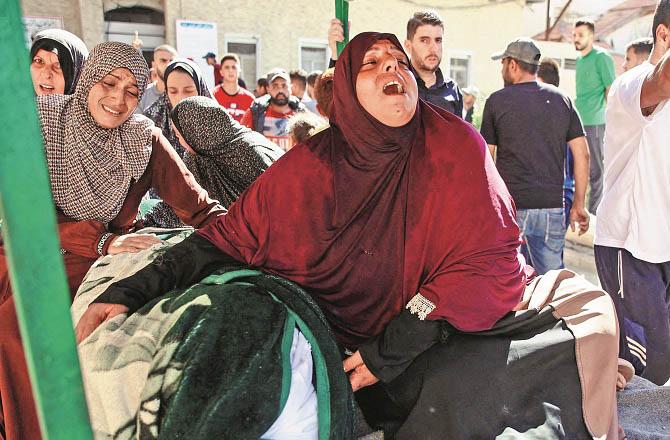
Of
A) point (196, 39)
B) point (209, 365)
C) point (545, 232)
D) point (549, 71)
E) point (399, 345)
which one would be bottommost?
point (545, 232)

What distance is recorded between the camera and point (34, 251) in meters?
1.13

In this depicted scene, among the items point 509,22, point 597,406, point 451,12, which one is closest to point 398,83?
point 597,406

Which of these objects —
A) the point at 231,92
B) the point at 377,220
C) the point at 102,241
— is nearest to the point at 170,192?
the point at 102,241

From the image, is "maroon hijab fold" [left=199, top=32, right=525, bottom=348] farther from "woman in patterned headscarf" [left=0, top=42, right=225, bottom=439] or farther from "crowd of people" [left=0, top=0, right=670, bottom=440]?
"woman in patterned headscarf" [left=0, top=42, right=225, bottom=439]

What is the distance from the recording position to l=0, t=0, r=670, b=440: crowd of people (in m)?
1.98

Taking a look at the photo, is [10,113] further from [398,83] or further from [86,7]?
[86,7]

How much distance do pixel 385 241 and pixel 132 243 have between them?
0.97 meters

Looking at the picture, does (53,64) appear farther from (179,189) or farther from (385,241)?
(385,241)

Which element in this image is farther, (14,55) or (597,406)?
(597,406)

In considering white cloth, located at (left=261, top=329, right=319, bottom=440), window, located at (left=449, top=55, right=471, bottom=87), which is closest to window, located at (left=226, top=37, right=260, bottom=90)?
window, located at (left=449, top=55, right=471, bottom=87)

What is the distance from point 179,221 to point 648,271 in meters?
2.20

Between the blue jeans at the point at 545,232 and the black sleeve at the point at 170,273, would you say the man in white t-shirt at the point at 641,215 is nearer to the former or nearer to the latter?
the blue jeans at the point at 545,232

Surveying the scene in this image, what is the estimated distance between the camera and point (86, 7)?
9406 millimetres

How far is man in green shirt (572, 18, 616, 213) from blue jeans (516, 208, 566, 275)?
2581 millimetres
